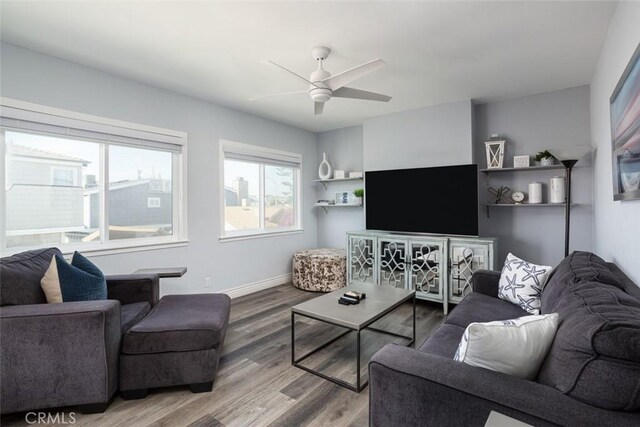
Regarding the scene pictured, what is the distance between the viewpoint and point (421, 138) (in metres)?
3.92

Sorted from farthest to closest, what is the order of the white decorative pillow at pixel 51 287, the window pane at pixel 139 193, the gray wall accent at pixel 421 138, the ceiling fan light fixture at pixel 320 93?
1. the gray wall accent at pixel 421 138
2. the window pane at pixel 139 193
3. the ceiling fan light fixture at pixel 320 93
4. the white decorative pillow at pixel 51 287

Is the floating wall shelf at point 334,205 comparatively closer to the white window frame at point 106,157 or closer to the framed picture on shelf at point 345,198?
the framed picture on shelf at point 345,198

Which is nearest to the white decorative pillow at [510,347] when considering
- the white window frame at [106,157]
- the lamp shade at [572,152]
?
the lamp shade at [572,152]

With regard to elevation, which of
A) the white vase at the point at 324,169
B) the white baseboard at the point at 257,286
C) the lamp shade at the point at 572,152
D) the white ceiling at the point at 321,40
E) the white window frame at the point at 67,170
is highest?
the white ceiling at the point at 321,40

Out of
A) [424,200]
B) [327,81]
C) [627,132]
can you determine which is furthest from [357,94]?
[424,200]

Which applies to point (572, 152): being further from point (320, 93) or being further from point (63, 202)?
point (63, 202)

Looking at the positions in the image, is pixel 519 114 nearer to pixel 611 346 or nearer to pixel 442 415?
pixel 611 346

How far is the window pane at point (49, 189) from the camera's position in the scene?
244cm

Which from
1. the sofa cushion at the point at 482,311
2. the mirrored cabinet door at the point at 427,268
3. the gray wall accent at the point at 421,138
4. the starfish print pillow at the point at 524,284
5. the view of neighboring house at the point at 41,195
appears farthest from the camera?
the gray wall accent at the point at 421,138

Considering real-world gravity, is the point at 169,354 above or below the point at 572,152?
below

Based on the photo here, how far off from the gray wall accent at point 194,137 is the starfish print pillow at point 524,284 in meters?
3.03

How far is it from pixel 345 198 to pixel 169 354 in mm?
3371

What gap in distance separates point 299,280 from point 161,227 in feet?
6.47

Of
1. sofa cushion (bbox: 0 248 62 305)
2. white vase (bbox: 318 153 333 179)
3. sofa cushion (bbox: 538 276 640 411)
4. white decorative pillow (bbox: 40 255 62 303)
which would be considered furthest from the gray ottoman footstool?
white vase (bbox: 318 153 333 179)
